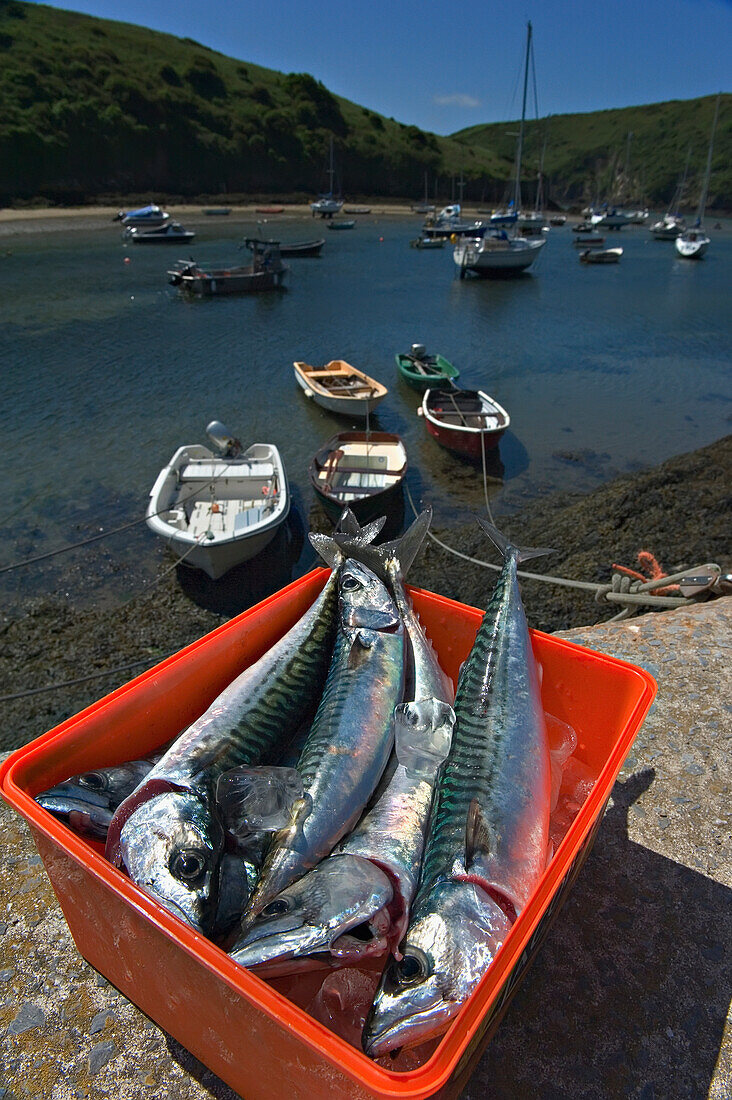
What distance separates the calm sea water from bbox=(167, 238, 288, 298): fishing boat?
1.11 meters

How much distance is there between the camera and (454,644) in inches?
126

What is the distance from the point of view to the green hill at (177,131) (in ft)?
254

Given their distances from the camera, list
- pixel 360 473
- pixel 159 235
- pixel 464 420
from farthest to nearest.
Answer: pixel 159 235 < pixel 464 420 < pixel 360 473

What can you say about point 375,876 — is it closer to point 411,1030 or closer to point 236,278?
point 411,1030

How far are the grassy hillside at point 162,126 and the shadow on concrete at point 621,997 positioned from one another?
292ft

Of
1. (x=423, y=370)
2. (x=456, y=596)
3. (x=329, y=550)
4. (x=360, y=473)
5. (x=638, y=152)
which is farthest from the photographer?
(x=638, y=152)

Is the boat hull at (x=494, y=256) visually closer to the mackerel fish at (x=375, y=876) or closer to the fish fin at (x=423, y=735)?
the mackerel fish at (x=375, y=876)

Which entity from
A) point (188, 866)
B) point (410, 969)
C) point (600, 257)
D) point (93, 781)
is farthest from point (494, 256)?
point (410, 969)

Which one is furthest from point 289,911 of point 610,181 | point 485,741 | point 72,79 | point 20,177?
point 610,181

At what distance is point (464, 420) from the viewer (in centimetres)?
1673

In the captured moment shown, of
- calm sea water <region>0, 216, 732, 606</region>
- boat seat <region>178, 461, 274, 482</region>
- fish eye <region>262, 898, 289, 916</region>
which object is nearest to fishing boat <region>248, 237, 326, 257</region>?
calm sea water <region>0, 216, 732, 606</region>

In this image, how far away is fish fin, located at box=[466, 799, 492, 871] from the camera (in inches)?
74.4

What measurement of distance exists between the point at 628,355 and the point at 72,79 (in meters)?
97.3

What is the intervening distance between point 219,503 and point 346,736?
396 inches
